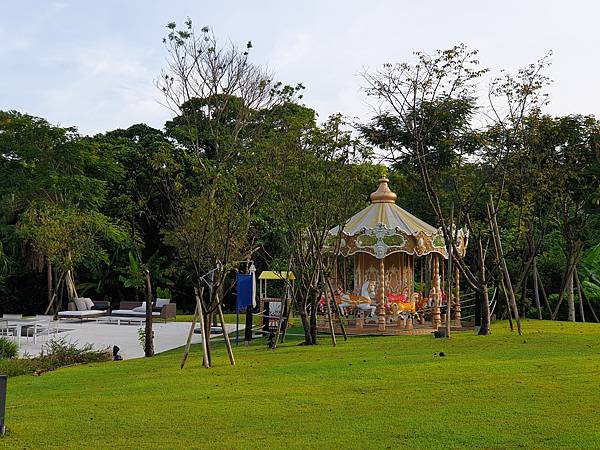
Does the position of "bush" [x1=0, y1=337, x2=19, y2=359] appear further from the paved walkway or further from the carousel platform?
the carousel platform

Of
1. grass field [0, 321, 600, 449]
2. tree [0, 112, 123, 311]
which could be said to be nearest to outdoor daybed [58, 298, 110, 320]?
tree [0, 112, 123, 311]

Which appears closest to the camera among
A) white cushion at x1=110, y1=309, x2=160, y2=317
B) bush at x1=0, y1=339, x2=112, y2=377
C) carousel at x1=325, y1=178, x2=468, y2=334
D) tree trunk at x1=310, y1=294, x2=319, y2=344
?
bush at x1=0, y1=339, x2=112, y2=377

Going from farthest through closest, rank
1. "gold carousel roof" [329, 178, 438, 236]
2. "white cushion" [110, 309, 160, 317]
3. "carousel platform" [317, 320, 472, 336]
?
1. "white cushion" [110, 309, 160, 317]
2. "gold carousel roof" [329, 178, 438, 236]
3. "carousel platform" [317, 320, 472, 336]

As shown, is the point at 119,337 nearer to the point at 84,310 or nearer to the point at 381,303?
the point at 381,303

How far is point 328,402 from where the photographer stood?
8516 mm

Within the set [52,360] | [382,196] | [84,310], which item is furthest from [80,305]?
[52,360]

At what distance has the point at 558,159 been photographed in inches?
939

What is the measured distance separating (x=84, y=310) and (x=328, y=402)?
74.3ft

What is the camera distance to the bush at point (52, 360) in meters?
Result: 12.8

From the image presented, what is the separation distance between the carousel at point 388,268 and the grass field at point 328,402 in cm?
563

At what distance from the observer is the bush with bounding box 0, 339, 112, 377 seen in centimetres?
1276

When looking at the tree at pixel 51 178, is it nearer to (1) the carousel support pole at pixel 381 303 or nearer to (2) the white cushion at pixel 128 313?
(2) the white cushion at pixel 128 313

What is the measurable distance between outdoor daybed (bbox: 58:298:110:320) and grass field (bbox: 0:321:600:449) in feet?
50.0

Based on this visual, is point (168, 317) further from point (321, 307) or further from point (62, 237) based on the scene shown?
point (321, 307)
